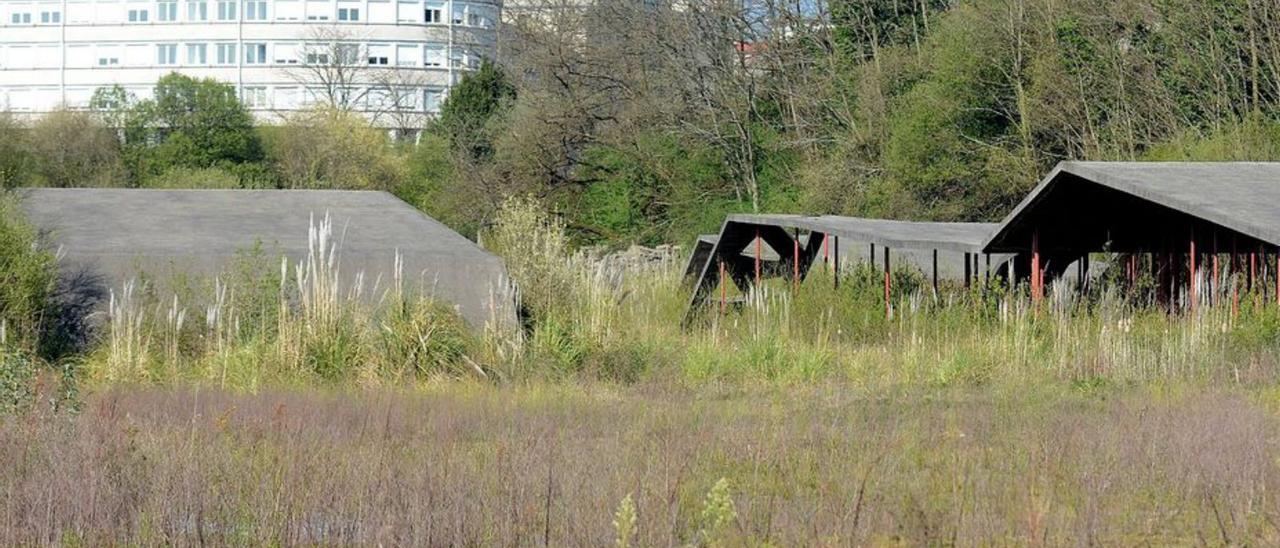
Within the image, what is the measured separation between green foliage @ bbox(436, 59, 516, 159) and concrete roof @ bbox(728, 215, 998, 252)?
28.7 metres

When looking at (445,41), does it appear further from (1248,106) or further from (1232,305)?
(1232,305)

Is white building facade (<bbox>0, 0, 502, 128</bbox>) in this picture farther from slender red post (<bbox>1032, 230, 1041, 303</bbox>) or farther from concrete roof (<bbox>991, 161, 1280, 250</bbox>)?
concrete roof (<bbox>991, 161, 1280, 250</bbox>)

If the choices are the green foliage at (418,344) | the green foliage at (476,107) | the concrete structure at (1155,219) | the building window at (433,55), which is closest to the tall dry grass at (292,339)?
the green foliage at (418,344)

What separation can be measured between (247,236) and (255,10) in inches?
2910

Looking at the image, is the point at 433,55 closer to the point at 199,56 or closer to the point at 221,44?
the point at 221,44

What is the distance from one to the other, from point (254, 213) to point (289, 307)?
5.82 m

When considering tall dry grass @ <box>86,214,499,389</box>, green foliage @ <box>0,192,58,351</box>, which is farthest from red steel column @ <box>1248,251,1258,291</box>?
green foliage @ <box>0,192,58,351</box>

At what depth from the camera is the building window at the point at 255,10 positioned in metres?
91.6

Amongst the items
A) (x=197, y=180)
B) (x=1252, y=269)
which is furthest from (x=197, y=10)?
(x=1252, y=269)

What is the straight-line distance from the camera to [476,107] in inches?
2247

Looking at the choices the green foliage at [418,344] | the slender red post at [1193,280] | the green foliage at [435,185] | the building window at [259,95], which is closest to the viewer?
the green foliage at [418,344]

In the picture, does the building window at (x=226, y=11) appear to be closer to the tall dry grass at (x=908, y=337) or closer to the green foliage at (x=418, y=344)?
the tall dry grass at (x=908, y=337)

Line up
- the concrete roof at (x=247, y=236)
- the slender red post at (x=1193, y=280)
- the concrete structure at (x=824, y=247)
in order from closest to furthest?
1. the slender red post at (x=1193, y=280)
2. the concrete roof at (x=247, y=236)
3. the concrete structure at (x=824, y=247)

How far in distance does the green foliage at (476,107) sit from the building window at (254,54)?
34.5m
